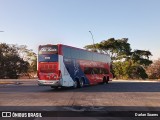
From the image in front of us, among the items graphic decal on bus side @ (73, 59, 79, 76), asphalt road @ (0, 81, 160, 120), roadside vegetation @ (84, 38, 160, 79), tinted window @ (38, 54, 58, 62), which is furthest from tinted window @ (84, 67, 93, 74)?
roadside vegetation @ (84, 38, 160, 79)

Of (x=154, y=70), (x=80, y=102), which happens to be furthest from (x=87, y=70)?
(x=154, y=70)

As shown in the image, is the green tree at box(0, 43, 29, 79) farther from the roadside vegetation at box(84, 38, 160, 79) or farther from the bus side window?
the bus side window

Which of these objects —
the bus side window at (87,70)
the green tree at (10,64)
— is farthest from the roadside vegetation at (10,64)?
the bus side window at (87,70)

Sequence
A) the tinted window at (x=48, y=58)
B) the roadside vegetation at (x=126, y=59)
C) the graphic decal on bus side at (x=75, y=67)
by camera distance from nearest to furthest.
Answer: the tinted window at (x=48, y=58)
the graphic decal on bus side at (x=75, y=67)
the roadside vegetation at (x=126, y=59)

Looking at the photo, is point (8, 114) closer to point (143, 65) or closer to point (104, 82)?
point (104, 82)

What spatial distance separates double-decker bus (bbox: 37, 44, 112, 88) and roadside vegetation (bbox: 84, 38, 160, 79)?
37.0 meters

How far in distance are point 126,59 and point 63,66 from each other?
A: 1970 inches

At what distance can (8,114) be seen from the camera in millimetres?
12266

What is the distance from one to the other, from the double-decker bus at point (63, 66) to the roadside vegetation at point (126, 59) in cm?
3700

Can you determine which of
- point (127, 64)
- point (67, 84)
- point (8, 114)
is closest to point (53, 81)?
point (67, 84)

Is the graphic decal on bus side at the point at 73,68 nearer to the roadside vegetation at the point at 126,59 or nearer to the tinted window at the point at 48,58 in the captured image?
the tinted window at the point at 48,58

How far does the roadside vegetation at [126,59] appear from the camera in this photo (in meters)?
69.6

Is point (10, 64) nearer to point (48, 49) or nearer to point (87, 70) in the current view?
point (87, 70)

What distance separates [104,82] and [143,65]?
1420 inches
